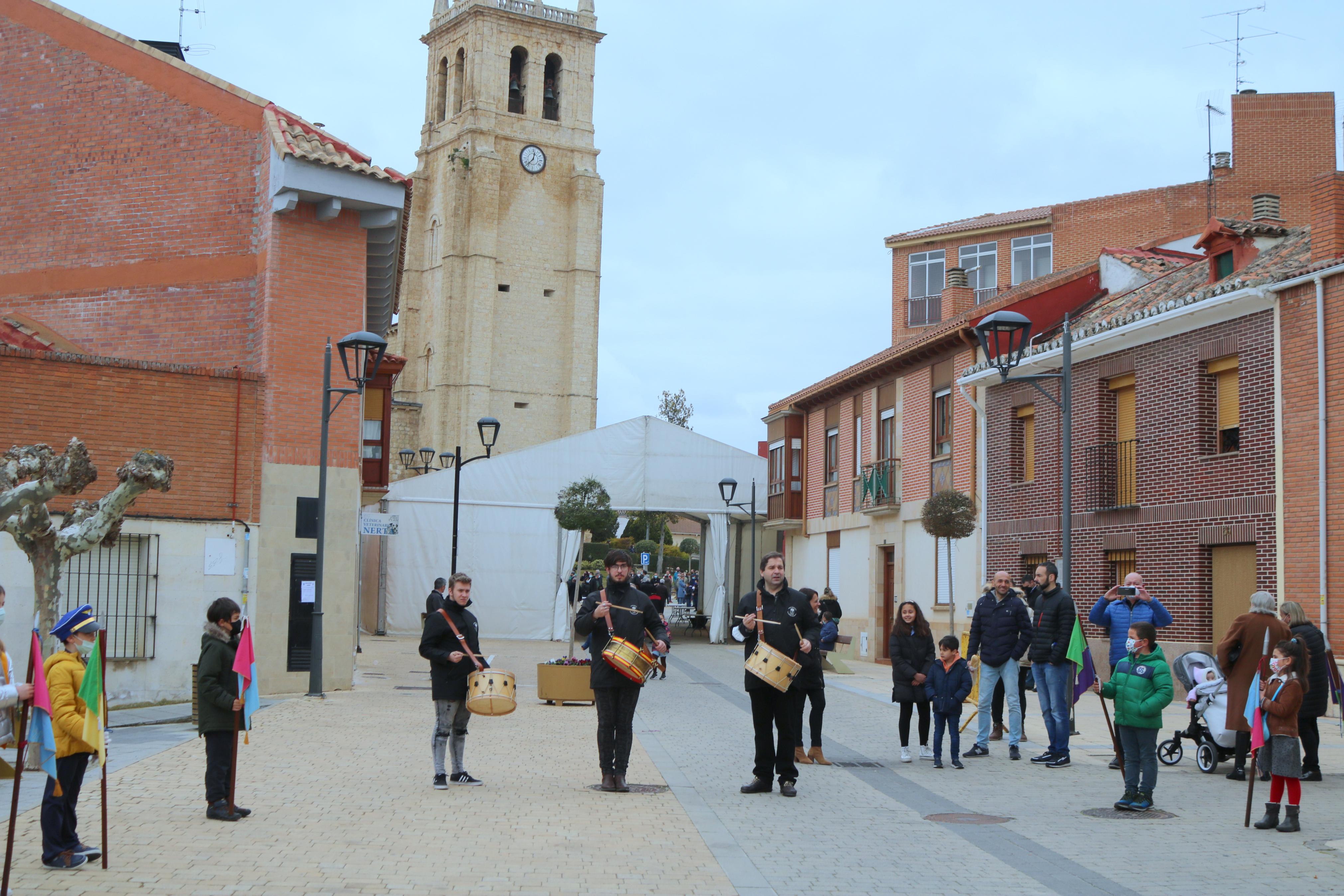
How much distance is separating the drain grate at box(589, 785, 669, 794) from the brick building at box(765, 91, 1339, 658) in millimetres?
11708

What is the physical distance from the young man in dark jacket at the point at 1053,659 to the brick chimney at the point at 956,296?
21.2 metres

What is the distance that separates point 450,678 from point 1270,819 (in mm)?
5792

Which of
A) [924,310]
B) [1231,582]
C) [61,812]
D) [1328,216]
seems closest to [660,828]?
[61,812]

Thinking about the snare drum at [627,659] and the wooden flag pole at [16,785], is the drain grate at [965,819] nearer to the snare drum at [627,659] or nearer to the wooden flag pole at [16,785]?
the snare drum at [627,659]

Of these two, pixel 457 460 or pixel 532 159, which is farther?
pixel 532 159

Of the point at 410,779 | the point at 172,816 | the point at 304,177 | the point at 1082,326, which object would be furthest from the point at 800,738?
the point at 1082,326

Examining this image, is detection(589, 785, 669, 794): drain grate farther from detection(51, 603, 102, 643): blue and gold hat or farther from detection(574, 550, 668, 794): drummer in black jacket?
detection(51, 603, 102, 643): blue and gold hat

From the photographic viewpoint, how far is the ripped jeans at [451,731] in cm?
1024

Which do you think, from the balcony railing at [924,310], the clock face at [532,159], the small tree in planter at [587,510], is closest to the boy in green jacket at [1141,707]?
the balcony railing at [924,310]

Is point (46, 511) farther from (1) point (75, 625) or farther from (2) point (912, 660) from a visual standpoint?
(2) point (912, 660)

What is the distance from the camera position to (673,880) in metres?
7.08

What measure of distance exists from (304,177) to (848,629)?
18350mm

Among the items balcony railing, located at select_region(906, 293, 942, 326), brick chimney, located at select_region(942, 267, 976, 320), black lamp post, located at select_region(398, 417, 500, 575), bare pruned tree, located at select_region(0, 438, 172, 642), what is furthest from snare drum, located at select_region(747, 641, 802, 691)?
balcony railing, located at select_region(906, 293, 942, 326)

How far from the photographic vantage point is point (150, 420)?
17.2 m
